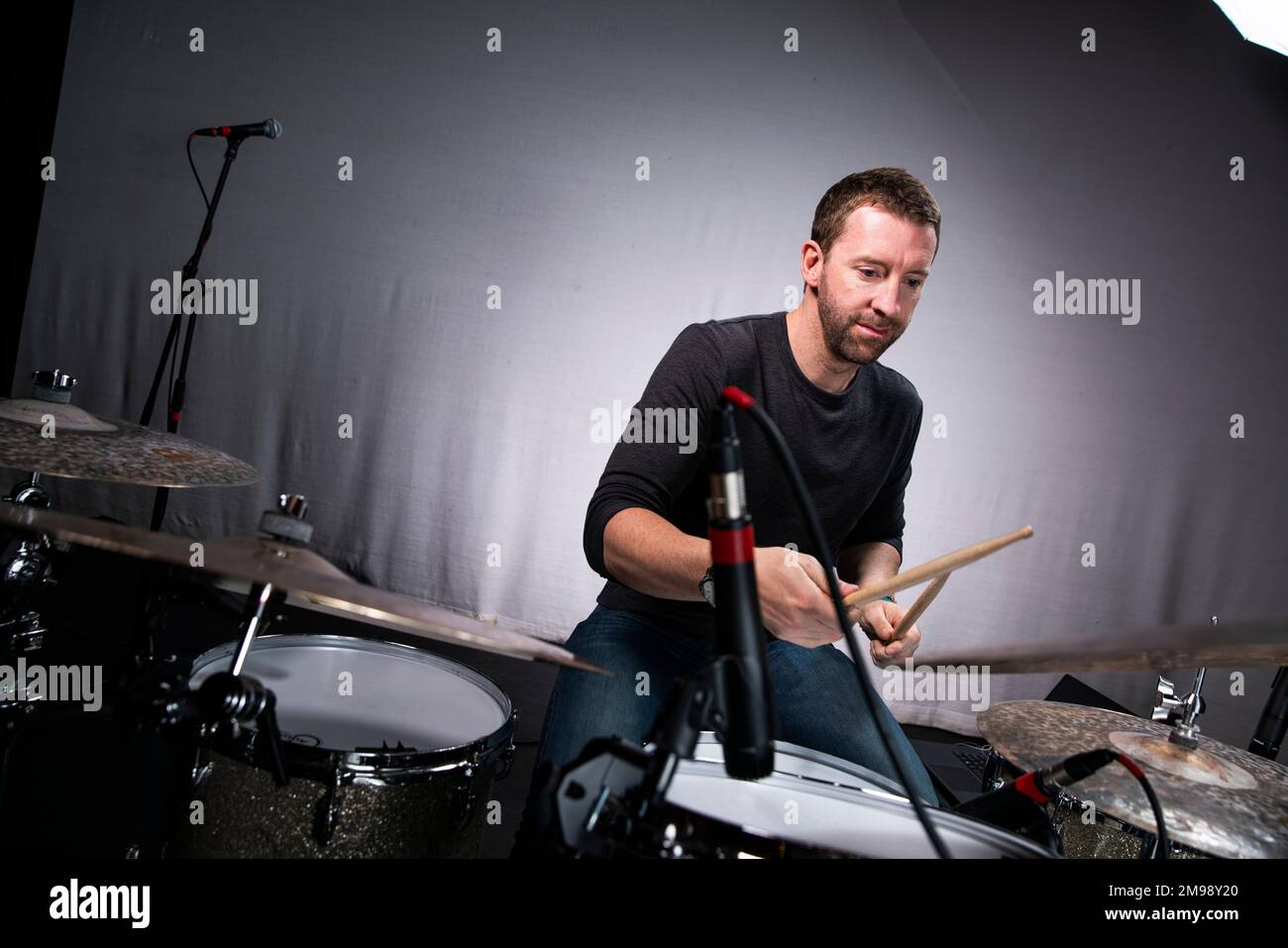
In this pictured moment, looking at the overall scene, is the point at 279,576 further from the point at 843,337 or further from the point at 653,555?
the point at 843,337

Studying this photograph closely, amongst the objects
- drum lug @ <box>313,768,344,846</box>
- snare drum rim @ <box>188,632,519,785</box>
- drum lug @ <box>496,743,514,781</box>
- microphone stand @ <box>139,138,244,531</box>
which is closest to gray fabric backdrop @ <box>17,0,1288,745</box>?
microphone stand @ <box>139,138,244,531</box>

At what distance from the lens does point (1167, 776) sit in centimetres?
117

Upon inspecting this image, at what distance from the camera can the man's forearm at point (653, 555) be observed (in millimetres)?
1121

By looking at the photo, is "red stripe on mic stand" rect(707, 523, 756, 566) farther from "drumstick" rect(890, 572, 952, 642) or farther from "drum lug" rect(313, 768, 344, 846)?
"drum lug" rect(313, 768, 344, 846)

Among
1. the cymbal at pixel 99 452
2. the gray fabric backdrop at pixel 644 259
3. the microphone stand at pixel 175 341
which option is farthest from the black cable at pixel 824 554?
A: the microphone stand at pixel 175 341

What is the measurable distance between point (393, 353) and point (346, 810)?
106 inches

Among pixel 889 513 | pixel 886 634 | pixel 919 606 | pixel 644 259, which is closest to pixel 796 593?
pixel 919 606

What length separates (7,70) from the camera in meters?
3.28

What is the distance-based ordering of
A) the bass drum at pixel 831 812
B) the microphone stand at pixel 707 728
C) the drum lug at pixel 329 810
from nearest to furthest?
the microphone stand at pixel 707 728 < the bass drum at pixel 831 812 < the drum lug at pixel 329 810

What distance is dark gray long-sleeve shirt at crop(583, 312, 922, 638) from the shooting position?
1345mm

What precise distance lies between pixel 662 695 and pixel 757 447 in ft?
1.40

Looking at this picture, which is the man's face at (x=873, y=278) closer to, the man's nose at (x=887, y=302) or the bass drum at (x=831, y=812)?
the man's nose at (x=887, y=302)

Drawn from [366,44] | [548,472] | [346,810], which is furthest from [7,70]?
[346,810]
